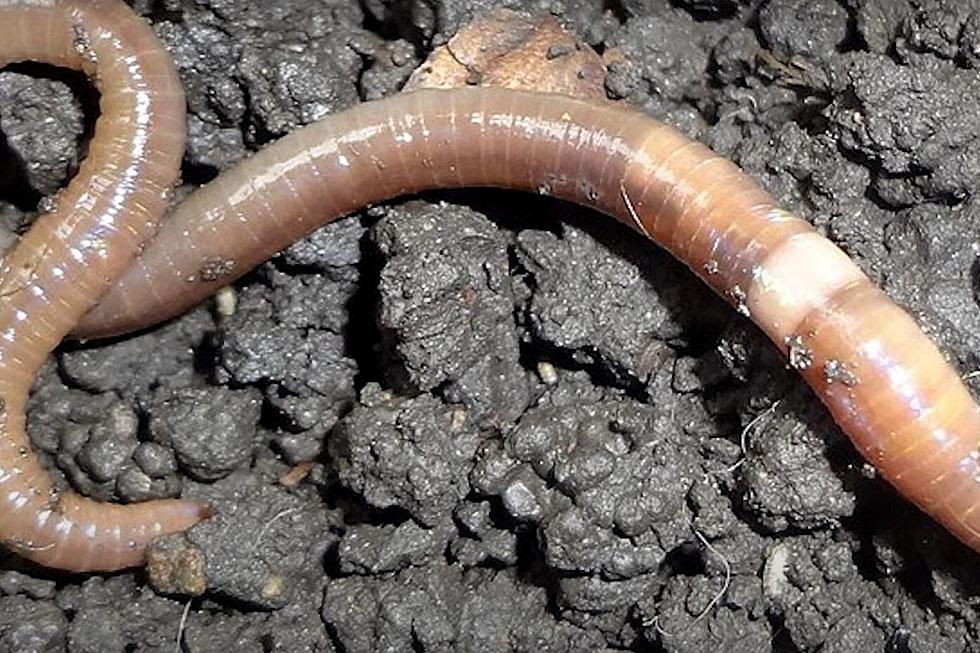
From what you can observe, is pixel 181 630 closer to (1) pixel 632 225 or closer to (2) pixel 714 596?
(2) pixel 714 596

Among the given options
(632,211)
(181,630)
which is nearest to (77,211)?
(181,630)

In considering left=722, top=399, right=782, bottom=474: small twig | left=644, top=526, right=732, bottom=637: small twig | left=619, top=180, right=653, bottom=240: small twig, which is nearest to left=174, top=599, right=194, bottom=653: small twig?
left=644, top=526, right=732, bottom=637: small twig

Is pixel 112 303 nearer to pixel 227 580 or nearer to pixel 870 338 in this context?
pixel 227 580

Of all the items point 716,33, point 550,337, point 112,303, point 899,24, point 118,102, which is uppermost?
point 899,24

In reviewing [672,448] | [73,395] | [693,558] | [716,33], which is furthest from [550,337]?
[73,395]

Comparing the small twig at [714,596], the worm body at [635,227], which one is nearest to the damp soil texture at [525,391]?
the small twig at [714,596]

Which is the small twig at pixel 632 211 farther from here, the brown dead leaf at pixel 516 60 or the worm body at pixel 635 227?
the brown dead leaf at pixel 516 60
